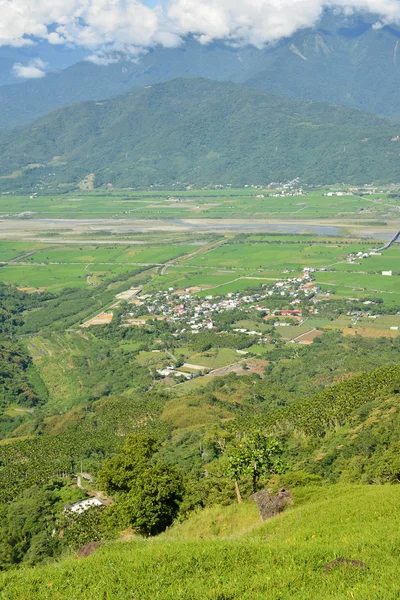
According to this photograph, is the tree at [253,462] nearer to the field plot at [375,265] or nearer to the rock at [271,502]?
the rock at [271,502]

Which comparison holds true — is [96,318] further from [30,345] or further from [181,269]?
[181,269]

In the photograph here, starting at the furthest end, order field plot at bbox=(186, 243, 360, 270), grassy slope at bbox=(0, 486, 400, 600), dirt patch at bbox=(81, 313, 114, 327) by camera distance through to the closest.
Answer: field plot at bbox=(186, 243, 360, 270)
dirt patch at bbox=(81, 313, 114, 327)
grassy slope at bbox=(0, 486, 400, 600)

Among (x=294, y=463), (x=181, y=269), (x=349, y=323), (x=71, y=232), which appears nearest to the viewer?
(x=294, y=463)

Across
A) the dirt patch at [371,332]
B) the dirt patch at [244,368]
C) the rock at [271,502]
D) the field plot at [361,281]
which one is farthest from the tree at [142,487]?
the field plot at [361,281]

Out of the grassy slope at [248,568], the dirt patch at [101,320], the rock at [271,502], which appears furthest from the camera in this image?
the dirt patch at [101,320]

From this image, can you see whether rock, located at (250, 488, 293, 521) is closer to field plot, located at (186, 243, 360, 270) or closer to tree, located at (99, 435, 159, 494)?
tree, located at (99, 435, 159, 494)

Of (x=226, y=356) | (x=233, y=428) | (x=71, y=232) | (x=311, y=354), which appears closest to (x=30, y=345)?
(x=226, y=356)

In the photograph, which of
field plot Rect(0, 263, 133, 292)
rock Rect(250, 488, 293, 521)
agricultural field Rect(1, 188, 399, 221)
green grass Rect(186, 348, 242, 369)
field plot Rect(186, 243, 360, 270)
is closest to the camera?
rock Rect(250, 488, 293, 521)

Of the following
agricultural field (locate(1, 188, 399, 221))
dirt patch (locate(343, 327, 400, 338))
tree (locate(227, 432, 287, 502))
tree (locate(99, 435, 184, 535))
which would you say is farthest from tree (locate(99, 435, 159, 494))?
agricultural field (locate(1, 188, 399, 221))
